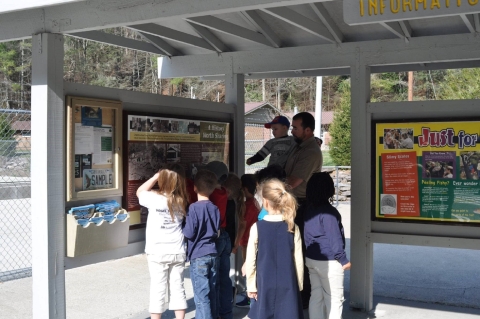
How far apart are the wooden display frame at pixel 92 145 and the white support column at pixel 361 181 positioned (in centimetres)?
232

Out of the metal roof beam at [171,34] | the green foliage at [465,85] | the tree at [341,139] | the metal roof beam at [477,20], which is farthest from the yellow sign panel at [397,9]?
the tree at [341,139]

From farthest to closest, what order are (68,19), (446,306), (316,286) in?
(446,306) < (316,286) < (68,19)

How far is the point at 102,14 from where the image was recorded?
157 inches

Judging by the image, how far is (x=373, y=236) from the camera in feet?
18.7

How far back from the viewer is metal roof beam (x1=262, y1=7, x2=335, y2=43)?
4.99 m

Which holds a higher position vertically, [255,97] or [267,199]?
[255,97]

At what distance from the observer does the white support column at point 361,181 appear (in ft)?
18.7

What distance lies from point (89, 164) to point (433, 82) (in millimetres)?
47265

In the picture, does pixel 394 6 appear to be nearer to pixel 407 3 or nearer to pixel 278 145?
pixel 407 3

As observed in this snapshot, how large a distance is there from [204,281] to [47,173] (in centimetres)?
159

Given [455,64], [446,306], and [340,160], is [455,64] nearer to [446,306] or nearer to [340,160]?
[446,306]

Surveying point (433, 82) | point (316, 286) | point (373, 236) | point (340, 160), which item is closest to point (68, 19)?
point (316, 286)

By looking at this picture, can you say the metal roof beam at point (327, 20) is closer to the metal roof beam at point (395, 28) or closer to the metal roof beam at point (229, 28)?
the metal roof beam at point (395, 28)

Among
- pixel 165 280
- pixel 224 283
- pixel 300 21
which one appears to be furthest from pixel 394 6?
pixel 224 283
